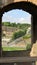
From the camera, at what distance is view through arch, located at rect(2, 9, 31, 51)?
2.54 meters

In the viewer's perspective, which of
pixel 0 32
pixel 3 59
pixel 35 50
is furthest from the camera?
pixel 0 32

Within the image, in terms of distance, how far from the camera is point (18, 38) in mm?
2602

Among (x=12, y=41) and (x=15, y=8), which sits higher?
(x=15, y=8)

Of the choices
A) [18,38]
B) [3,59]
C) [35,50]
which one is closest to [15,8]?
[18,38]

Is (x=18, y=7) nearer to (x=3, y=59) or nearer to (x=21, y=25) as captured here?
(x=21, y=25)

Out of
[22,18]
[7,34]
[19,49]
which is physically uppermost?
[22,18]

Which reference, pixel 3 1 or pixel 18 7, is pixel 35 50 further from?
pixel 18 7

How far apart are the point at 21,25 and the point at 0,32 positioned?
0.30m

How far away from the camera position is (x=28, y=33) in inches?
103

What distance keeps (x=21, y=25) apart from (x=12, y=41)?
0.25m

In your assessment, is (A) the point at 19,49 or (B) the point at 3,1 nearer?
(B) the point at 3,1

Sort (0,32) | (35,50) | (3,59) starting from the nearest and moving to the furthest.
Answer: (3,59)
(35,50)
(0,32)

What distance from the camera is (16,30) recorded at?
8.42 feet

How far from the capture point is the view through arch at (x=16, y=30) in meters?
2.54
